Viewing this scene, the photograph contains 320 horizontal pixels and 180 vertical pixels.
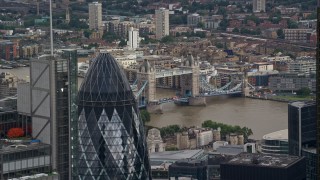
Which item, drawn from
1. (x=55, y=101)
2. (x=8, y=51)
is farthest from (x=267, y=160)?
(x=8, y=51)

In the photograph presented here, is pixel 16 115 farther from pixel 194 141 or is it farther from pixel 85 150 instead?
pixel 194 141

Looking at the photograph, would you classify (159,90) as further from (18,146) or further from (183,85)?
(18,146)

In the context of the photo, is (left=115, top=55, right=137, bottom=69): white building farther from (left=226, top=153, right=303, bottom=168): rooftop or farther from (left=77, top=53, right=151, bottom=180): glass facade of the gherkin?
(left=77, top=53, right=151, bottom=180): glass facade of the gherkin

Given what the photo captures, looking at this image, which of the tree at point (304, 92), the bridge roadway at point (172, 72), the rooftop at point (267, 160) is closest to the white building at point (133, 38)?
the bridge roadway at point (172, 72)

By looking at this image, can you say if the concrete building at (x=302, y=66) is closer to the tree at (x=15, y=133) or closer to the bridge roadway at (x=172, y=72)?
the bridge roadway at (x=172, y=72)

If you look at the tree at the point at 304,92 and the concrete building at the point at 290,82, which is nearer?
the tree at the point at 304,92

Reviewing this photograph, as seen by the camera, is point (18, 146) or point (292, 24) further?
point (292, 24)

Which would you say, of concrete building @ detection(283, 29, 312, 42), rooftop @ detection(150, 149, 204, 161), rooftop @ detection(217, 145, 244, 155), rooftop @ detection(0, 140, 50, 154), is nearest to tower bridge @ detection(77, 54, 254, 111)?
rooftop @ detection(150, 149, 204, 161)
